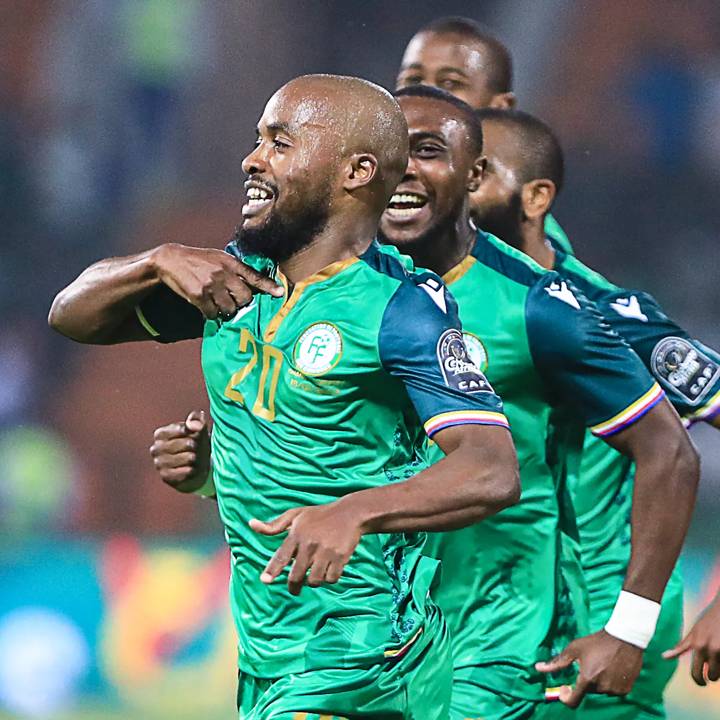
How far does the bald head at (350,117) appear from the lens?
3.38 m

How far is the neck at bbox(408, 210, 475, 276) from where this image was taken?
4156mm

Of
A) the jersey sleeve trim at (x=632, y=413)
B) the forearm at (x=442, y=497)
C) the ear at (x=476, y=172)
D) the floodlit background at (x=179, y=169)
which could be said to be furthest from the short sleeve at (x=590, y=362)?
the floodlit background at (x=179, y=169)

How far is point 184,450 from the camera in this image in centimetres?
383

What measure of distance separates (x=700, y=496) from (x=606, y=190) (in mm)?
1728

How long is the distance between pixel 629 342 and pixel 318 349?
1.37 m

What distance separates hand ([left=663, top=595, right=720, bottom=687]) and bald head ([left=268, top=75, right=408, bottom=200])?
1183 millimetres

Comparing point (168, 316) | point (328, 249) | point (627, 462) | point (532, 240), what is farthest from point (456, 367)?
point (532, 240)

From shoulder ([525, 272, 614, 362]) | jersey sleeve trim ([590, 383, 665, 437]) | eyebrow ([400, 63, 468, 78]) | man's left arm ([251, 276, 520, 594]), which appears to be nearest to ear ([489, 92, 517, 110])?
eyebrow ([400, 63, 468, 78])

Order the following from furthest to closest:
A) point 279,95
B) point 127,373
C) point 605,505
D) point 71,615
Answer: point 127,373 < point 71,615 < point 605,505 < point 279,95

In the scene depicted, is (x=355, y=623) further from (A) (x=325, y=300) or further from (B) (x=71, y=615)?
(B) (x=71, y=615)

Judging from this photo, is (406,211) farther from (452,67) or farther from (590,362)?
(452,67)

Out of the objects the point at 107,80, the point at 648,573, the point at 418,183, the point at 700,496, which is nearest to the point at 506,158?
the point at 418,183

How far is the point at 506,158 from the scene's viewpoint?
16.6 ft

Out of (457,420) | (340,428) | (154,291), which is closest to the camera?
(457,420)
